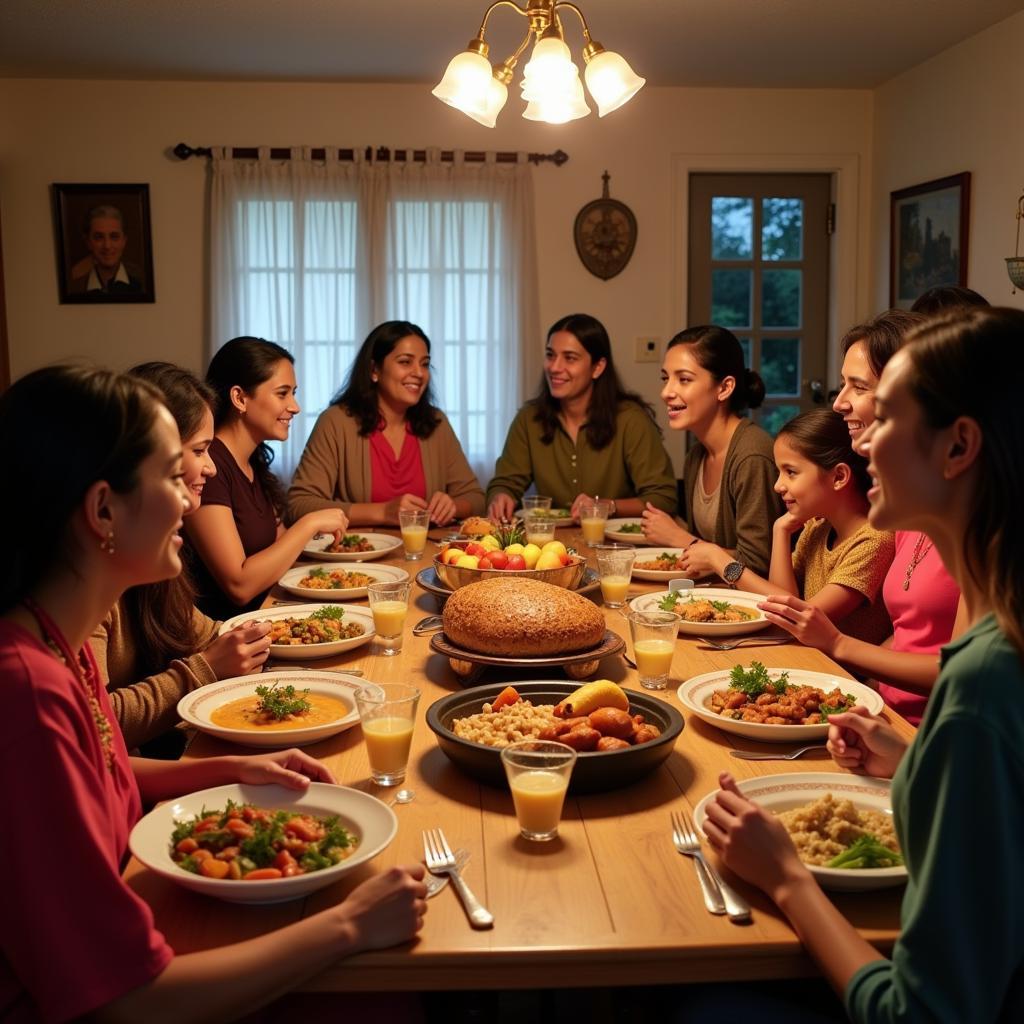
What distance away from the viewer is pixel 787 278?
605 cm

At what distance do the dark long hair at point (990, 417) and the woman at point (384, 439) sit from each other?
3042 mm

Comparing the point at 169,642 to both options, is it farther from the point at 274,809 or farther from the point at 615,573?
the point at 615,573

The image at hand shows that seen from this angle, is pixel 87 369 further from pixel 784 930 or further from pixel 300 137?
pixel 300 137

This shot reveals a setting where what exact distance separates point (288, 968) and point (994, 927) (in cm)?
70

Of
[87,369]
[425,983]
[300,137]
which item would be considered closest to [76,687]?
Answer: [87,369]

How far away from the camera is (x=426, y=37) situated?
471 centimetres

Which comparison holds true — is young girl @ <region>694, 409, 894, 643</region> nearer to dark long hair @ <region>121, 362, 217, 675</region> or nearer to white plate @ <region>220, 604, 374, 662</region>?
white plate @ <region>220, 604, 374, 662</region>

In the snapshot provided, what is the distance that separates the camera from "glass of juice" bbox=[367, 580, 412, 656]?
2.22 m

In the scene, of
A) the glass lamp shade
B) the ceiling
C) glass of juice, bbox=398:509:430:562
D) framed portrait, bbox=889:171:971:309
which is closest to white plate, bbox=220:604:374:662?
glass of juice, bbox=398:509:430:562

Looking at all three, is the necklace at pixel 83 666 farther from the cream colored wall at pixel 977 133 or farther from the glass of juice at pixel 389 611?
the cream colored wall at pixel 977 133

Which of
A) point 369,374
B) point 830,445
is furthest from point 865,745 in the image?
point 369,374

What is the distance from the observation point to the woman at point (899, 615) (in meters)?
2.14

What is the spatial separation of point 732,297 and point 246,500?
11.9 feet

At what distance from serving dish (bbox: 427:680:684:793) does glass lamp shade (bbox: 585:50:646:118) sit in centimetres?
184
